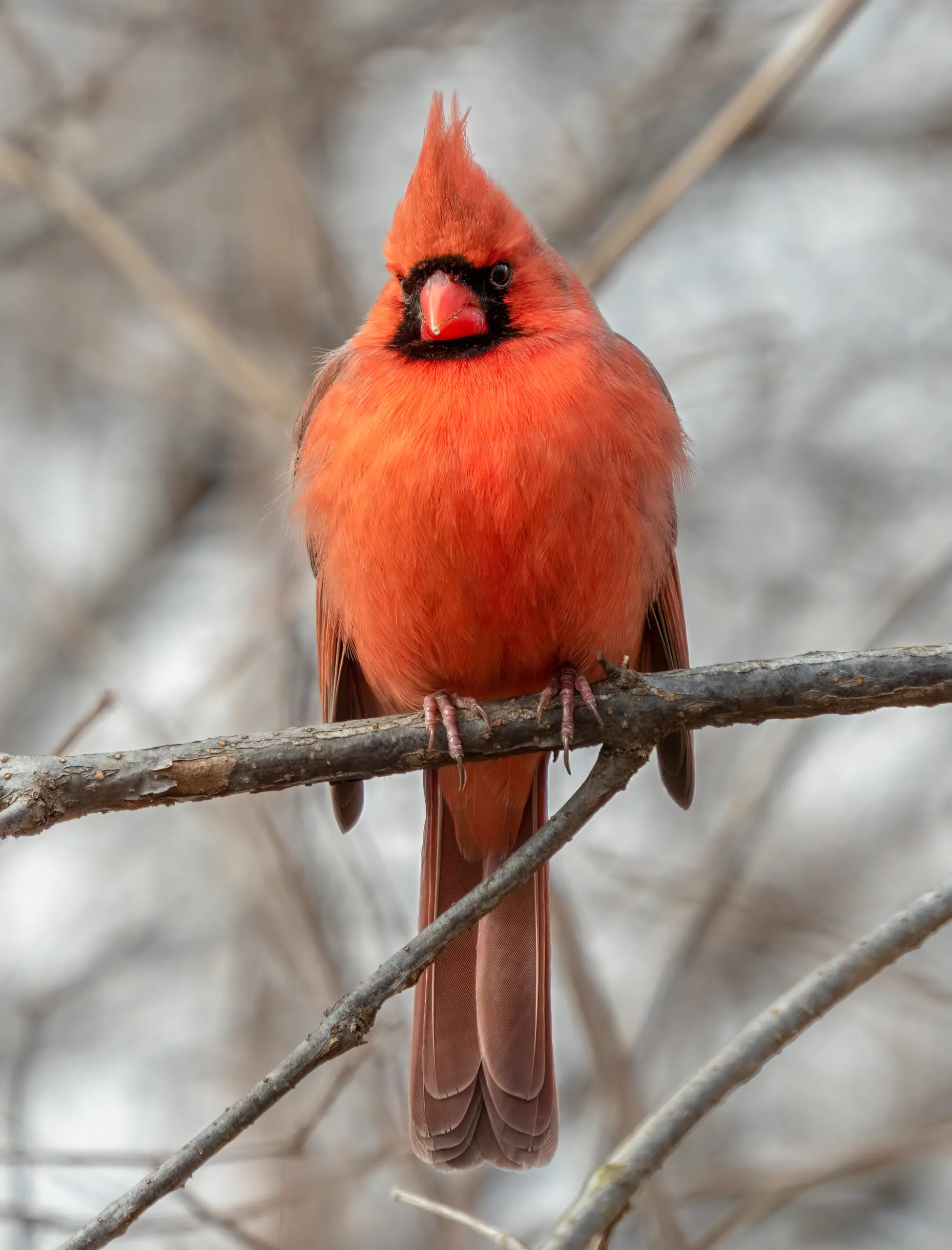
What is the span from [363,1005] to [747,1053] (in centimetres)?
61

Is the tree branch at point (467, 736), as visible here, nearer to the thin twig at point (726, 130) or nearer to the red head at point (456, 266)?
the red head at point (456, 266)

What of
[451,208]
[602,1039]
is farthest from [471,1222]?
[451,208]

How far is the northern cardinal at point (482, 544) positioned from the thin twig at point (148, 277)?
0.73 meters

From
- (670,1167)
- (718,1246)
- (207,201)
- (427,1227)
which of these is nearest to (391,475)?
(427,1227)

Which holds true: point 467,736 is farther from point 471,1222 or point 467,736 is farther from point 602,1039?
point 602,1039

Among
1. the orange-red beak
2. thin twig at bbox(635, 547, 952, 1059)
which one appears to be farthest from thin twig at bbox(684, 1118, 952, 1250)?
the orange-red beak

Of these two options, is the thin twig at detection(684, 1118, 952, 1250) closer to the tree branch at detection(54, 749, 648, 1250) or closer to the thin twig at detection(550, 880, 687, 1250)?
the thin twig at detection(550, 880, 687, 1250)

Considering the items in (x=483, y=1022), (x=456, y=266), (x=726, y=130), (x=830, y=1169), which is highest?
(x=726, y=130)

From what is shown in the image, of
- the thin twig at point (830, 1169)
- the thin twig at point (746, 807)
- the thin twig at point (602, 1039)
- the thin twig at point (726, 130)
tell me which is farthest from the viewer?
the thin twig at point (746, 807)

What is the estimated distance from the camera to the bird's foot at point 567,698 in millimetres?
2799

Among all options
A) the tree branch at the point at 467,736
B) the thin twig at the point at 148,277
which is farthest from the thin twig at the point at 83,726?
the thin twig at the point at 148,277

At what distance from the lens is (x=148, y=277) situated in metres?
4.48

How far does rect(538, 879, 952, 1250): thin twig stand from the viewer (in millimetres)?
1969

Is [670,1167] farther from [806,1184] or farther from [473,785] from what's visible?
[473,785]
